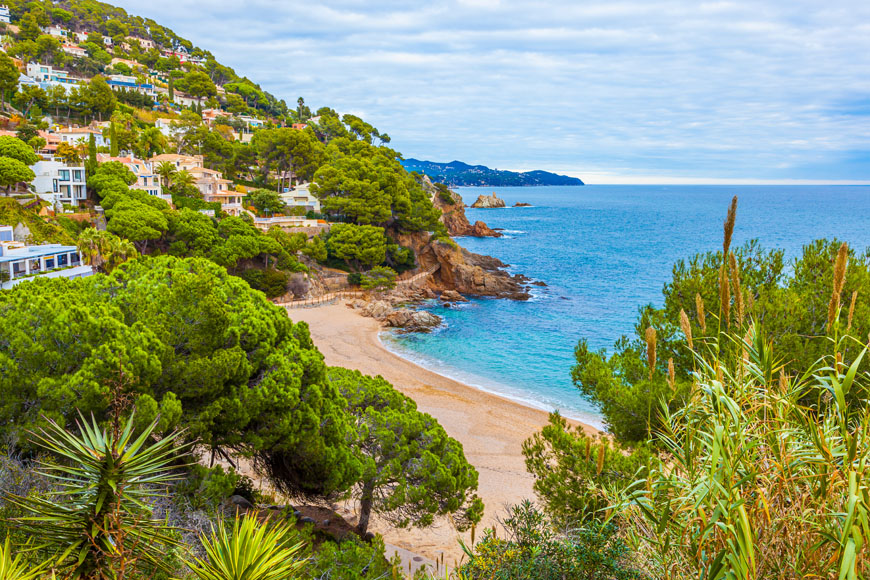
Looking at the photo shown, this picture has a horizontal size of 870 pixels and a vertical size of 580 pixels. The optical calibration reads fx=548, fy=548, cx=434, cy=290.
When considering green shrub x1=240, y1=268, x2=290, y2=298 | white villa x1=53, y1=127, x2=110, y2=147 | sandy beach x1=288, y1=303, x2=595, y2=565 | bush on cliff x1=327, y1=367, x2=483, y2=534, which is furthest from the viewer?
white villa x1=53, y1=127, x2=110, y2=147

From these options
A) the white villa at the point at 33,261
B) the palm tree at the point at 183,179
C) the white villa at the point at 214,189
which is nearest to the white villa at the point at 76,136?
the white villa at the point at 214,189

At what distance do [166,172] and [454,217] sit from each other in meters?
40.0

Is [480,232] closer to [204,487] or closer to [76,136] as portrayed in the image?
[76,136]

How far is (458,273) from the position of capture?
43.0m

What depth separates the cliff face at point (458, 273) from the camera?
41844mm

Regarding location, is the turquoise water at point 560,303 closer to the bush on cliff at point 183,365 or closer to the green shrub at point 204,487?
the bush on cliff at point 183,365

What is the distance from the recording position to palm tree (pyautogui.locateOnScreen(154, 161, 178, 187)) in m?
42.8

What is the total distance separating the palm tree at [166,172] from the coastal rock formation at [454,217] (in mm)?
33466

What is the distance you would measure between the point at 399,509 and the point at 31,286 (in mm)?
7155

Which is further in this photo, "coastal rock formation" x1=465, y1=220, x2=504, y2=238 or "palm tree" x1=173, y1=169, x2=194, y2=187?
"coastal rock formation" x1=465, y1=220, x2=504, y2=238

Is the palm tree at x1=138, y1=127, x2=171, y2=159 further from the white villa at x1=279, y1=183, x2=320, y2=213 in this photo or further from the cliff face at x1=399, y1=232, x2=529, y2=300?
the cliff face at x1=399, y1=232, x2=529, y2=300

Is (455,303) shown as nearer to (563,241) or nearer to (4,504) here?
(4,504)

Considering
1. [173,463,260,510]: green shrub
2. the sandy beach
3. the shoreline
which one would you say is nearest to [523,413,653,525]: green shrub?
the sandy beach

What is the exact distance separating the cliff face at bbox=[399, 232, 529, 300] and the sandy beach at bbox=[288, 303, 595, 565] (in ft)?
38.5
